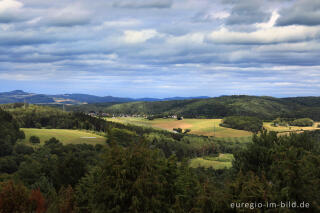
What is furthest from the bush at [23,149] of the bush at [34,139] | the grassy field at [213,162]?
the grassy field at [213,162]

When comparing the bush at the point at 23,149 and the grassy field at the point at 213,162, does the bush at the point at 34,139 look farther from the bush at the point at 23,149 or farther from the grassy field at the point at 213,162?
the grassy field at the point at 213,162

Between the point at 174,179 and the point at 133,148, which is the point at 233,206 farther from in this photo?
the point at 174,179

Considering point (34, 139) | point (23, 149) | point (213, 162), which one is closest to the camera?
point (23, 149)

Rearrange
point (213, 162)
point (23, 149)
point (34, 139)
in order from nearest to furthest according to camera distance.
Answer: point (23, 149) → point (34, 139) → point (213, 162)

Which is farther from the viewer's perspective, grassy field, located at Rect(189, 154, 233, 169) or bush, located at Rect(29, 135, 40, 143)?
bush, located at Rect(29, 135, 40, 143)

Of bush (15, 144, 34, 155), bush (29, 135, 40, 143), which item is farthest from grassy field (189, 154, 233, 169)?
bush (29, 135, 40, 143)

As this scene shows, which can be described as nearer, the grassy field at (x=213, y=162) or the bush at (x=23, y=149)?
the bush at (x=23, y=149)

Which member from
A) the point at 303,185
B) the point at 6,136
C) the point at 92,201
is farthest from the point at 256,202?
the point at 6,136

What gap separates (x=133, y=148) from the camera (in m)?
26.9

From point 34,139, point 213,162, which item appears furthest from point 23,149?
point 213,162

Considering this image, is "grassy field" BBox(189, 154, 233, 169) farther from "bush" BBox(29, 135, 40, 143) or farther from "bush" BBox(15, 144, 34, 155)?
A: "bush" BBox(29, 135, 40, 143)

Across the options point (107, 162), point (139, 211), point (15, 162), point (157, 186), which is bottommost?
point (15, 162)

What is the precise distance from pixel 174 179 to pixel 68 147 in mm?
129883

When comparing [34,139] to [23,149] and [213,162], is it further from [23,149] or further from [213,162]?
[213,162]
